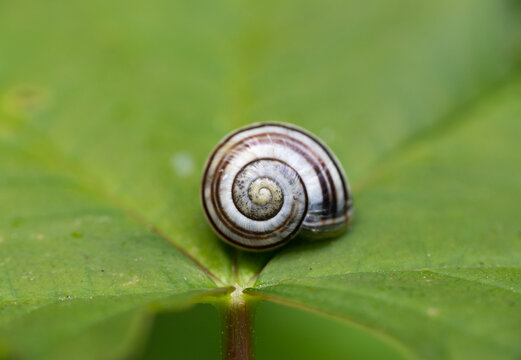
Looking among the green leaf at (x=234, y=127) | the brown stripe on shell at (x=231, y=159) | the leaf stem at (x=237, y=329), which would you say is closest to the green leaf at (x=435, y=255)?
the green leaf at (x=234, y=127)

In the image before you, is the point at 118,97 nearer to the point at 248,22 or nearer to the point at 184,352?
the point at 248,22

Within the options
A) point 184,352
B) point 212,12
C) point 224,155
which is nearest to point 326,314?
point 224,155

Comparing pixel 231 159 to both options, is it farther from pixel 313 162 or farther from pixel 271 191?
pixel 313 162

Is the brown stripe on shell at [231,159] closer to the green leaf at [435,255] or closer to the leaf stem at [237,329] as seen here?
the green leaf at [435,255]

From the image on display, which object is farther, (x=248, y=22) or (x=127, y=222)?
(x=248, y=22)

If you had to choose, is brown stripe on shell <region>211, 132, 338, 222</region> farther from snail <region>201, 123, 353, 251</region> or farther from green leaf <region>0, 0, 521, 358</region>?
green leaf <region>0, 0, 521, 358</region>
